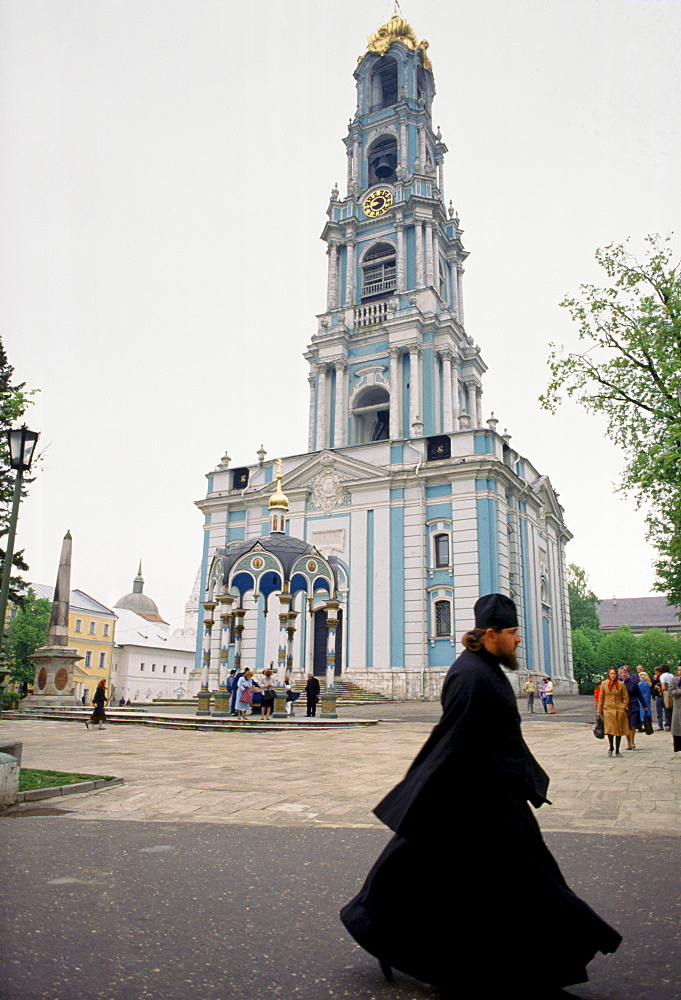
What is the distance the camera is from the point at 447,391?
39469 mm

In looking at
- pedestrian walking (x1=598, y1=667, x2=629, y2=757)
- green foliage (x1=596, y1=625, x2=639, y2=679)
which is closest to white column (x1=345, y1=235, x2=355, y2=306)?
pedestrian walking (x1=598, y1=667, x2=629, y2=757)

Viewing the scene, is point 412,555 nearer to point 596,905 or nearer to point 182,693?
point 182,693

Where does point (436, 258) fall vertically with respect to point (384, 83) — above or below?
below

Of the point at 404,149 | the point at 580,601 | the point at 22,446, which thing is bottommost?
the point at 22,446

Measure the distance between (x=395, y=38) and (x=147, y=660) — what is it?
5673cm

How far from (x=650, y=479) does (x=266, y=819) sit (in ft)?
44.6

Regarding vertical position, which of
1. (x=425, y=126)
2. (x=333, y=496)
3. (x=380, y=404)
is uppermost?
(x=425, y=126)

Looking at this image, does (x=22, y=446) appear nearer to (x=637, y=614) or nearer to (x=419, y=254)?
(x=419, y=254)

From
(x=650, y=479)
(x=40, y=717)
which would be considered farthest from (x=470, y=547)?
(x=40, y=717)

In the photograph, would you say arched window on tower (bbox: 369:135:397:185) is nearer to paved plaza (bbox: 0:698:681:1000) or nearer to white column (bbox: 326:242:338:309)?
white column (bbox: 326:242:338:309)

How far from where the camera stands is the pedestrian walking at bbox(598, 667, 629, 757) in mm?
13047

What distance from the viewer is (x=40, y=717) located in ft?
77.3

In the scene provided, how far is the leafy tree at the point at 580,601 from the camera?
6656cm

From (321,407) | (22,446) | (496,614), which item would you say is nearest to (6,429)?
(22,446)
